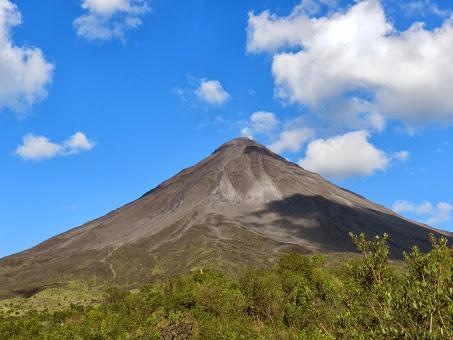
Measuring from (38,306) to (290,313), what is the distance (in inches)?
4848

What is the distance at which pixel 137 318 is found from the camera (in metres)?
59.8

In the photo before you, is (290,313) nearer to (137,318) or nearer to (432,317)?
(137,318)

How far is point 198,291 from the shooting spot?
204 ft

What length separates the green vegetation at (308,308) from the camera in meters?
12.1

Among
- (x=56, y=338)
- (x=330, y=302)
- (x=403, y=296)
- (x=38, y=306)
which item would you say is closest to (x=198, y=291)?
(x=56, y=338)

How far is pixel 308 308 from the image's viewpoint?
1862 centimetres

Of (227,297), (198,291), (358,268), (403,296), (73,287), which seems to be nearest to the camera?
(403,296)

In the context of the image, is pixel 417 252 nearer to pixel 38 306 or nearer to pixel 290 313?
pixel 290 313

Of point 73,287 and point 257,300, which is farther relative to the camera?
point 73,287

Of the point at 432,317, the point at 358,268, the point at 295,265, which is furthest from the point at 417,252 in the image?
the point at 295,265

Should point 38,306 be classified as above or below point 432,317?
below

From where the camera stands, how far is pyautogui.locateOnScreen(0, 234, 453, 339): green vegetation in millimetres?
12109

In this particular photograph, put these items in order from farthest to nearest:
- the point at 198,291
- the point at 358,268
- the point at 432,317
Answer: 1. the point at 198,291
2. the point at 358,268
3. the point at 432,317

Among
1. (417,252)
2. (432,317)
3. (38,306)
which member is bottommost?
(38,306)
